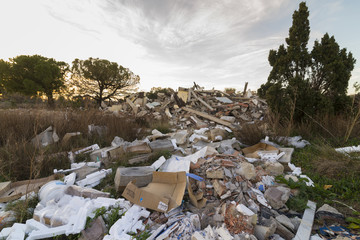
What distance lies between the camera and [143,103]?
1392cm

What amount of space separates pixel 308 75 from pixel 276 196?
22.0 ft

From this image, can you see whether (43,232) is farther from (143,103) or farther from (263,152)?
(143,103)

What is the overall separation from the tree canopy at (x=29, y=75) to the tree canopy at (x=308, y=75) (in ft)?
68.2

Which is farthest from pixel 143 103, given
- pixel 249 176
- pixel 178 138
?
pixel 249 176

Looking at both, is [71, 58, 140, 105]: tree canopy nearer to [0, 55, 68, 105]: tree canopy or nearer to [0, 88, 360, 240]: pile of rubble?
[0, 55, 68, 105]: tree canopy

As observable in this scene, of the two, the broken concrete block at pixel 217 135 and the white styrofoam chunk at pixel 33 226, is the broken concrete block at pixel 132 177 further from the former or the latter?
the broken concrete block at pixel 217 135

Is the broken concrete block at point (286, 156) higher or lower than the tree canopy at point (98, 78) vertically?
lower

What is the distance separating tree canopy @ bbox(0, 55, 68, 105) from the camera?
60.1 feet

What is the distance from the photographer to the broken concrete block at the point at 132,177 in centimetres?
284

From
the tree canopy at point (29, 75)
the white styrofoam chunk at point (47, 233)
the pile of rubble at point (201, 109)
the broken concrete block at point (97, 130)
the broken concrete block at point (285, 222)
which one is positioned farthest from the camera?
the tree canopy at point (29, 75)

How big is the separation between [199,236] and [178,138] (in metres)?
4.49

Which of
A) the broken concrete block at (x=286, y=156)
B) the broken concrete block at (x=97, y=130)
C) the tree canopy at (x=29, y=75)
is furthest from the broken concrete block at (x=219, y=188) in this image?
the tree canopy at (x=29, y=75)

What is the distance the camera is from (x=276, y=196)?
2621 mm

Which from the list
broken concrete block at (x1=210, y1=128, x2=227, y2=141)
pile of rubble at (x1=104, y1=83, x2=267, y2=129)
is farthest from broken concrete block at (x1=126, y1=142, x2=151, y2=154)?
pile of rubble at (x1=104, y1=83, x2=267, y2=129)
